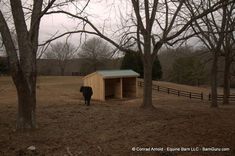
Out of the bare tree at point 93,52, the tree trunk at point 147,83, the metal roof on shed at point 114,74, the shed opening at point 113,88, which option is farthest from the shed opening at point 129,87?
the bare tree at point 93,52

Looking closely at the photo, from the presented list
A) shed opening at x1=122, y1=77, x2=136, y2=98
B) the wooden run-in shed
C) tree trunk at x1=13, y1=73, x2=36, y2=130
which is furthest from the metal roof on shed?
tree trunk at x1=13, y1=73, x2=36, y2=130

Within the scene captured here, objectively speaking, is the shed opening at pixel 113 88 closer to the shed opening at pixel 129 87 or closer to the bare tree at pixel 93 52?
the shed opening at pixel 129 87

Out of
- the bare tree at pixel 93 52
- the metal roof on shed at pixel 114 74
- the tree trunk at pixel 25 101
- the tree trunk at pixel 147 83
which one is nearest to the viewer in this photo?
the tree trunk at pixel 25 101

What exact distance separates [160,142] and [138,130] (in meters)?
1.58

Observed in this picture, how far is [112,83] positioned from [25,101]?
22071 millimetres

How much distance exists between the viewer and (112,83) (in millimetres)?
31719

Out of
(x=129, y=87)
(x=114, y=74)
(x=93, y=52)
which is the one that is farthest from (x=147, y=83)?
(x=93, y=52)

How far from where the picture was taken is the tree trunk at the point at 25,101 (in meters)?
9.52

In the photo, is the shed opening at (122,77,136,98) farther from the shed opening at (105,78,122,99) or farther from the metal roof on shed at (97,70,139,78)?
the metal roof on shed at (97,70,139,78)

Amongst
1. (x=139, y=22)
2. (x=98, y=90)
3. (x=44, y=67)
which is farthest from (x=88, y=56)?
(x=139, y=22)

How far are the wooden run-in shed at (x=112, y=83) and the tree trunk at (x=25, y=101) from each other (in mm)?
17818

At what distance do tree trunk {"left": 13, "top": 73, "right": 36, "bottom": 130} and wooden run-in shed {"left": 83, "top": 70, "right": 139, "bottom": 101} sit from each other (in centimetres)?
1782

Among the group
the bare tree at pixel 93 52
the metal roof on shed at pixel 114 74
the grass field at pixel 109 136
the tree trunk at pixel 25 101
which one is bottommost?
the grass field at pixel 109 136

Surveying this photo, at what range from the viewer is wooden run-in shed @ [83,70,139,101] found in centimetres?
2841
